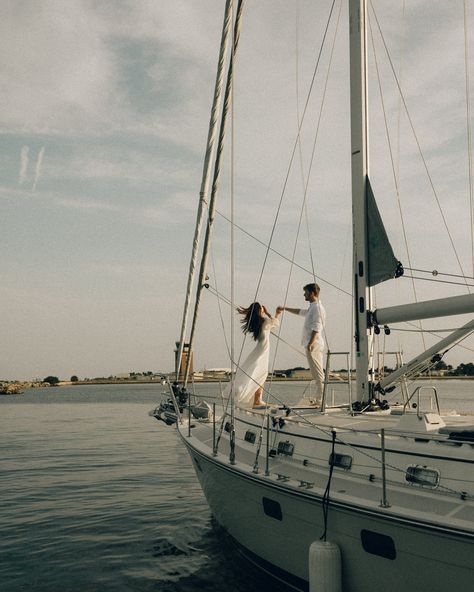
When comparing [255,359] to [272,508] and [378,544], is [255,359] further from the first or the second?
[378,544]

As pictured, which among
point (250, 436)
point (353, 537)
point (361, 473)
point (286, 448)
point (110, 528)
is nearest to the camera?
point (353, 537)

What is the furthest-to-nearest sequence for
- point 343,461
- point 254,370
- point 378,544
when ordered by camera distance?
point 254,370
point 343,461
point 378,544

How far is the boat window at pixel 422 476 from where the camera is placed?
5989 millimetres

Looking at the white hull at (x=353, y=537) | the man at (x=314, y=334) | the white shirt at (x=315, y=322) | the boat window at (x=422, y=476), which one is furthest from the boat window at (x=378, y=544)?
the white shirt at (x=315, y=322)

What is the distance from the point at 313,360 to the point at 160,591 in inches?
183

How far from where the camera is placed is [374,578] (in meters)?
5.69

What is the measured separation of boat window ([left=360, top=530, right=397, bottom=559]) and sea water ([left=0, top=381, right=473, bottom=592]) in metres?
2.70

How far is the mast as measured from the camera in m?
8.79

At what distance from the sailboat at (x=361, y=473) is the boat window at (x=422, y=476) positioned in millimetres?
12

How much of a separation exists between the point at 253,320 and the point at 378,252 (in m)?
3.21

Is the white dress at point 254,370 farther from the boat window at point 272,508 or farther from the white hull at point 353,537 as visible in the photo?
the boat window at point 272,508

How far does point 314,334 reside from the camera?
35.1 feet

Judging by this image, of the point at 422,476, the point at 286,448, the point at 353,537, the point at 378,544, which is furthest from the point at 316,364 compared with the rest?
the point at 378,544

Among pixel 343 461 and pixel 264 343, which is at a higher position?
pixel 264 343
